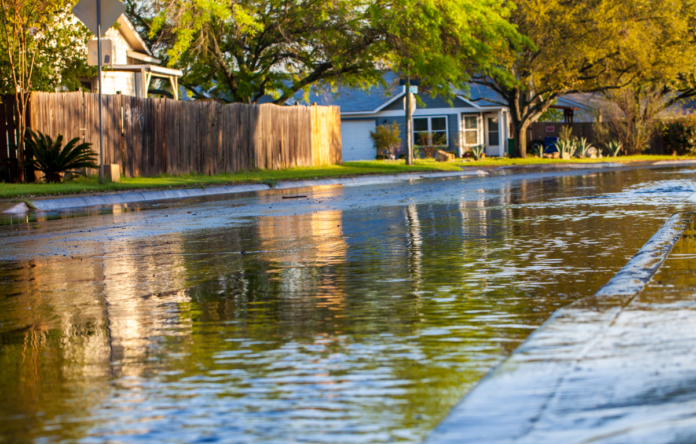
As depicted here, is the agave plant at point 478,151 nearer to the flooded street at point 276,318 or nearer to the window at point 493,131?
the window at point 493,131

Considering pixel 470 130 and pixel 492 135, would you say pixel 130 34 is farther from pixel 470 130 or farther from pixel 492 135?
pixel 492 135

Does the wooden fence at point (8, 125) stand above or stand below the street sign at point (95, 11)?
below

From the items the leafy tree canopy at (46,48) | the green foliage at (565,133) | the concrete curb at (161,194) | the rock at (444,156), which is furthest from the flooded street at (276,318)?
the green foliage at (565,133)

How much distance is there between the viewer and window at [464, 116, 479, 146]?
54250mm

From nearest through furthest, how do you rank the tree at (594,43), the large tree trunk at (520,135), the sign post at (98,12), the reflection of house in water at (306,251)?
1. the reflection of house in water at (306,251)
2. the sign post at (98,12)
3. the tree at (594,43)
4. the large tree trunk at (520,135)

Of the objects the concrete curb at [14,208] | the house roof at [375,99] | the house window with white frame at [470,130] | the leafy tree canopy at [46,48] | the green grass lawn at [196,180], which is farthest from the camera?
the house window with white frame at [470,130]

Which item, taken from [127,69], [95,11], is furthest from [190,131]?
[95,11]

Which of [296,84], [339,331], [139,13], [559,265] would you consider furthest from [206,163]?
[339,331]

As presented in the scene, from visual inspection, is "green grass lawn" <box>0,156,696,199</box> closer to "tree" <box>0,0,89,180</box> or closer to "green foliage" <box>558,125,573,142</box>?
"tree" <box>0,0,89,180</box>

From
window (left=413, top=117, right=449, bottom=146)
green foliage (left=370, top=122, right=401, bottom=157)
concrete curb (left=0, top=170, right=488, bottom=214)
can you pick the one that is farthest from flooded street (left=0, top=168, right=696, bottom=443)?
window (left=413, top=117, right=449, bottom=146)

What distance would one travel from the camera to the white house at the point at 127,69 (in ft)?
95.7

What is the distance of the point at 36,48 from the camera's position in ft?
74.2

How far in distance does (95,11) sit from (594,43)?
26.2 metres

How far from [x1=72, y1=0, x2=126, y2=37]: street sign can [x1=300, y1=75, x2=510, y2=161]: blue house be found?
33.7 metres
